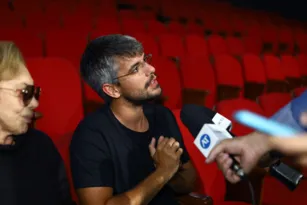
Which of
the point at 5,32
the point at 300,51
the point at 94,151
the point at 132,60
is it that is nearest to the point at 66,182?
the point at 94,151

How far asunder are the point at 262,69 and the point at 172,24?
606 millimetres

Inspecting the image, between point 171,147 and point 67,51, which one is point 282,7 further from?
point 171,147

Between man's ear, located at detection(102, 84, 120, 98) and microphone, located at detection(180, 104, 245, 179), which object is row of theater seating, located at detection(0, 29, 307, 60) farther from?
microphone, located at detection(180, 104, 245, 179)

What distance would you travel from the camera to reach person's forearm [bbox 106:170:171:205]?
44 centimetres

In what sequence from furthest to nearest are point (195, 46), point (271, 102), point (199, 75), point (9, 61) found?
point (195, 46)
point (199, 75)
point (271, 102)
point (9, 61)

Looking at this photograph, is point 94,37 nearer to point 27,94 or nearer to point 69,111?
point 69,111

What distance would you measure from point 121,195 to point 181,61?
0.74 meters

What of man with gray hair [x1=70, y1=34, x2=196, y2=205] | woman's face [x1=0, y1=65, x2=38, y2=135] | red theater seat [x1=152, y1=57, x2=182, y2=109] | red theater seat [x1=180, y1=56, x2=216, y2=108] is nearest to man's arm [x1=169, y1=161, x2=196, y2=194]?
man with gray hair [x1=70, y1=34, x2=196, y2=205]

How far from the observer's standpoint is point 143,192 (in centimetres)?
45

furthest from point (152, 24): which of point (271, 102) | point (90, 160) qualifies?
point (90, 160)

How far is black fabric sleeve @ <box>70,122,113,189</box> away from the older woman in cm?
4

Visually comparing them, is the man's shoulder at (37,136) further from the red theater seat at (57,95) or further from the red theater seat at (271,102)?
the red theater seat at (271,102)

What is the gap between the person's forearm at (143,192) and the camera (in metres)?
0.44

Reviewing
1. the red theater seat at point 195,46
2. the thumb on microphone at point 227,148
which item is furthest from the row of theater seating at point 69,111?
the red theater seat at point 195,46
